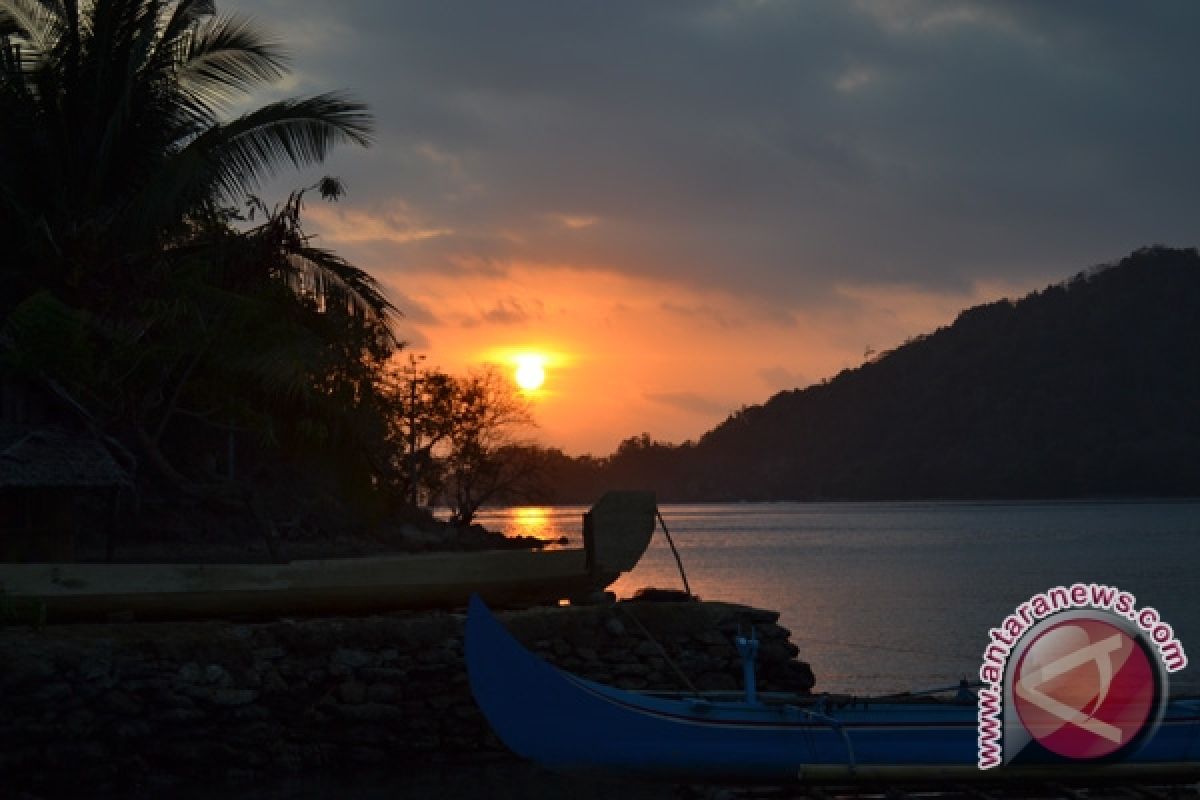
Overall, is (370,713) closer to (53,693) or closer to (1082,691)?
(53,693)

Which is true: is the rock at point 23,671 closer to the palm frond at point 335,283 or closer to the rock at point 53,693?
the rock at point 53,693

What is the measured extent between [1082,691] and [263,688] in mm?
10064

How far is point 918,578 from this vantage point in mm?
74875

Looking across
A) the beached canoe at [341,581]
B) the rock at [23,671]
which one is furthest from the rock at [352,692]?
the rock at [23,671]

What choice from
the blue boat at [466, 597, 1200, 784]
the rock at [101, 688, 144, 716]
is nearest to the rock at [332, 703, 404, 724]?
the rock at [101, 688, 144, 716]

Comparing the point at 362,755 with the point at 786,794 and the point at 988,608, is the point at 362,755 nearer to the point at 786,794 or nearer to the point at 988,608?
the point at 786,794

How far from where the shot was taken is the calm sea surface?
40031 millimetres

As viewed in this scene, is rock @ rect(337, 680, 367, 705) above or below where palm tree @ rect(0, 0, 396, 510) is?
below

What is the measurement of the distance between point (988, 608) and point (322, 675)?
136 ft

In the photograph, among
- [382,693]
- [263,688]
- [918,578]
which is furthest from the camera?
[918,578]

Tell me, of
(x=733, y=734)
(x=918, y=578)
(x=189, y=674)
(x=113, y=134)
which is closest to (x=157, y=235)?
(x=113, y=134)

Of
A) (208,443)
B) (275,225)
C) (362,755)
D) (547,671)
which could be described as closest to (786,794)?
(547,671)

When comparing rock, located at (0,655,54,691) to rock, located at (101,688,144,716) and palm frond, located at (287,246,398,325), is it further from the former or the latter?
palm frond, located at (287,246,398,325)

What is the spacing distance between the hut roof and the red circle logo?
14162 millimetres
